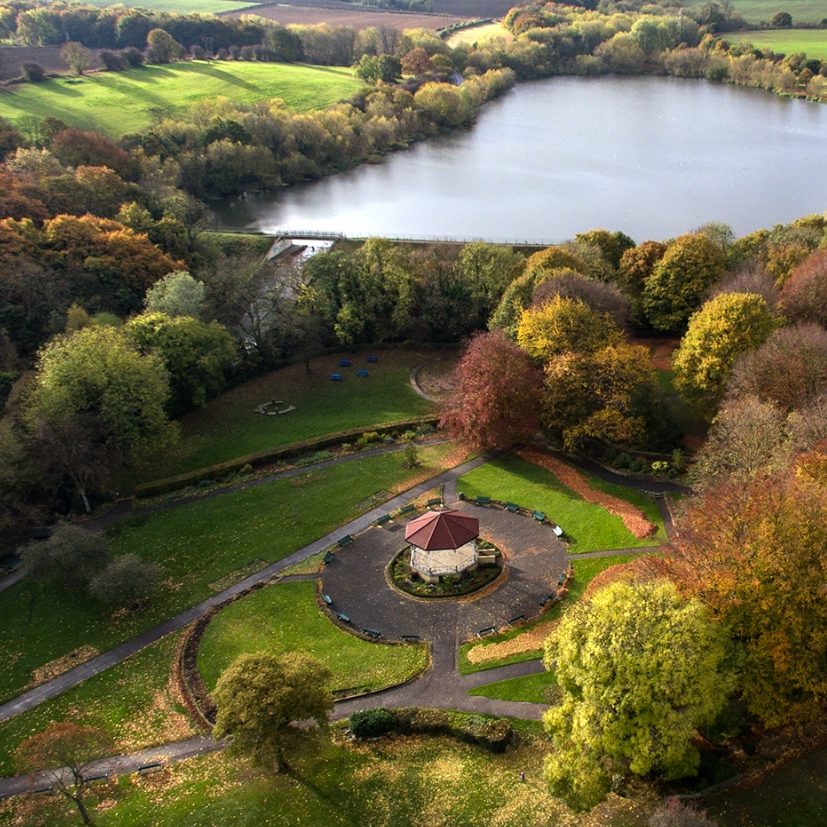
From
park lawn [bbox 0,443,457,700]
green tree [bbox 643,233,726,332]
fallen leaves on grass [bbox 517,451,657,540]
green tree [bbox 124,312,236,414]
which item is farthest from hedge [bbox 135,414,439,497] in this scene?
green tree [bbox 643,233,726,332]

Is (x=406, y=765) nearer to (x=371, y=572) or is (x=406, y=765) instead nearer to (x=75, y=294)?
(x=371, y=572)

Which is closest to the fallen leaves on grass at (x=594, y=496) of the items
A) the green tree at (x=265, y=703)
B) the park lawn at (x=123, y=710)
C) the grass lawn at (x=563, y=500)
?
the grass lawn at (x=563, y=500)

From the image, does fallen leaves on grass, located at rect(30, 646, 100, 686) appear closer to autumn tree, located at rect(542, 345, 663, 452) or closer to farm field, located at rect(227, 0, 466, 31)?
autumn tree, located at rect(542, 345, 663, 452)

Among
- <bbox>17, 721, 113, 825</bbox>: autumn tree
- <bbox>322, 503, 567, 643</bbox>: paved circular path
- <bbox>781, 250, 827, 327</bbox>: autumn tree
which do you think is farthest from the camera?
<bbox>781, 250, 827, 327</bbox>: autumn tree

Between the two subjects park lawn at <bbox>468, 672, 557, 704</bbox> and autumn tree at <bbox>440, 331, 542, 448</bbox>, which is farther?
autumn tree at <bbox>440, 331, 542, 448</bbox>

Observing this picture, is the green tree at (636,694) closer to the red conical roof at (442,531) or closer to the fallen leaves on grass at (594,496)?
the red conical roof at (442,531)

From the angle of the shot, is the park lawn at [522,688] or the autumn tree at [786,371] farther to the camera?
the autumn tree at [786,371]

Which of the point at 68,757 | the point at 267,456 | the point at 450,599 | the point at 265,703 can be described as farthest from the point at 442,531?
the point at 68,757
